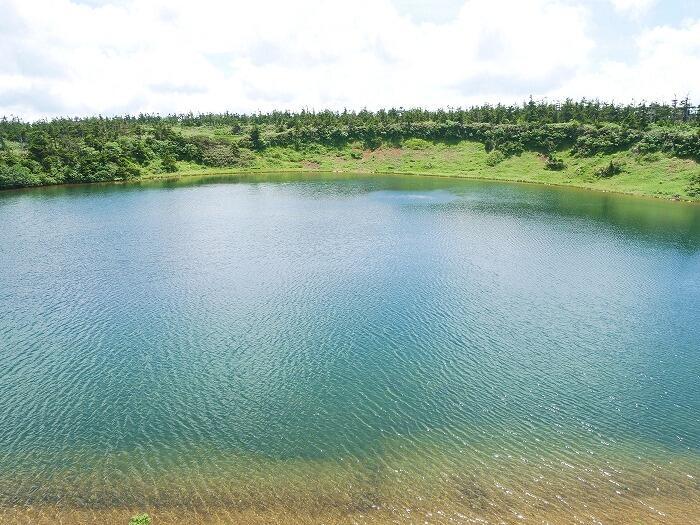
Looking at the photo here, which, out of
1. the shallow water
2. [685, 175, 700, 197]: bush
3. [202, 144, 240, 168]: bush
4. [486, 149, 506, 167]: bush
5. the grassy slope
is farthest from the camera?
[202, 144, 240, 168]: bush

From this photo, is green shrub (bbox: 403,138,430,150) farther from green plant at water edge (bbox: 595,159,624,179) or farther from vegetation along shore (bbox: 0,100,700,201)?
green plant at water edge (bbox: 595,159,624,179)

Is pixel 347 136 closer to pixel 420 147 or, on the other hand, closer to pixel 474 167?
pixel 420 147

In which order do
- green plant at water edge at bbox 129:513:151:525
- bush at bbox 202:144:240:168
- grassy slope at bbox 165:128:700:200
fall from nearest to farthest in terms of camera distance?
green plant at water edge at bbox 129:513:151:525
grassy slope at bbox 165:128:700:200
bush at bbox 202:144:240:168

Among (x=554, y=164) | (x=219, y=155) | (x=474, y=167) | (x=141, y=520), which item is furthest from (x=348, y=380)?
(x=219, y=155)

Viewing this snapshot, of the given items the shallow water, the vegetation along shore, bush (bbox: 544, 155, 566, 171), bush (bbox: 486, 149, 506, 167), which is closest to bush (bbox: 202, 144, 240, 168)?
the vegetation along shore

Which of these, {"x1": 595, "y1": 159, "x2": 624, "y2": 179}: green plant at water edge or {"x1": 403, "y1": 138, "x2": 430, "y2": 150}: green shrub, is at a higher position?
{"x1": 403, "y1": 138, "x2": 430, "y2": 150}: green shrub

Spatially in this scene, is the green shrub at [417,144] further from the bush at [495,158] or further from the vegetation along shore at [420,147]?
the bush at [495,158]

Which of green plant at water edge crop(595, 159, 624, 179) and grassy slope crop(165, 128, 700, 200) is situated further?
green plant at water edge crop(595, 159, 624, 179)
